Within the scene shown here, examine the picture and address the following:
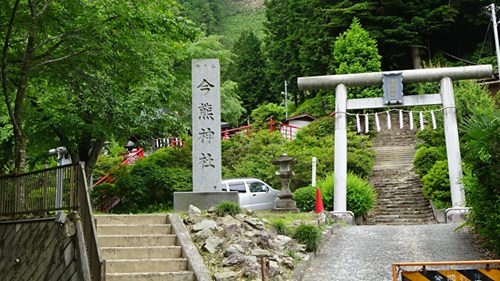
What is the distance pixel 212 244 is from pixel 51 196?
2745mm

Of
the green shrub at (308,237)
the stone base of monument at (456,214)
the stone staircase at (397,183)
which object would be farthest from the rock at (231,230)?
the stone staircase at (397,183)

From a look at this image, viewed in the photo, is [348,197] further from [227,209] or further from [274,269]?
[274,269]

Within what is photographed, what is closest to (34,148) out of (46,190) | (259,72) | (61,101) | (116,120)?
(61,101)

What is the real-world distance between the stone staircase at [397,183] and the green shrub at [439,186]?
0.65m

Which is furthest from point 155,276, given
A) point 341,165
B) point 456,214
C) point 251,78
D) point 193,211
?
point 251,78

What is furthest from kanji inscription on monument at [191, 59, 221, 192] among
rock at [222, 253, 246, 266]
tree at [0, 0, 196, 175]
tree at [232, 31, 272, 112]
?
tree at [232, 31, 272, 112]

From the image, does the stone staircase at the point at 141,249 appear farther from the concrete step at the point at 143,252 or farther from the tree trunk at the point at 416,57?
the tree trunk at the point at 416,57

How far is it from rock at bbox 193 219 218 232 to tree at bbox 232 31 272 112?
3684cm

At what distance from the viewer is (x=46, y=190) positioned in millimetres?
9453

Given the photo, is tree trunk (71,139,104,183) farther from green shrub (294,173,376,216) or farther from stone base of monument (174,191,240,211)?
stone base of monument (174,191,240,211)

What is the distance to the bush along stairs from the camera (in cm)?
875

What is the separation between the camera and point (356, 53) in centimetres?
3266

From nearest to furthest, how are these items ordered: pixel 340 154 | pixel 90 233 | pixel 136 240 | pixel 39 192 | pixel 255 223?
1. pixel 90 233
2. pixel 39 192
3. pixel 136 240
4. pixel 255 223
5. pixel 340 154

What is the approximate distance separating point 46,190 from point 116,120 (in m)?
5.50
